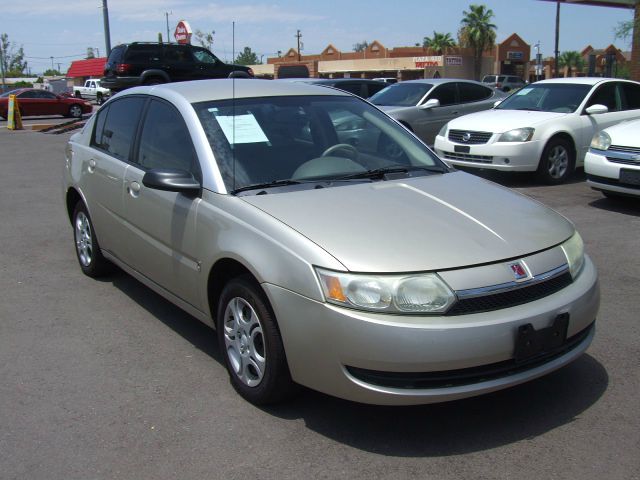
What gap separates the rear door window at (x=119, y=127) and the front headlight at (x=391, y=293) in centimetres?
251

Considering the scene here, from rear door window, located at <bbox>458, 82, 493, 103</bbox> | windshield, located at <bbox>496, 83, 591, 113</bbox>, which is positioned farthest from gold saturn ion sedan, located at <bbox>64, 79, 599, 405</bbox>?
rear door window, located at <bbox>458, 82, 493, 103</bbox>

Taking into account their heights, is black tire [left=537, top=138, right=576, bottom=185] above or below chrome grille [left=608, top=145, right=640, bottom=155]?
below

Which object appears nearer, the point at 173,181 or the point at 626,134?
the point at 173,181

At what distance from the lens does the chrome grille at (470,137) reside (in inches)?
393

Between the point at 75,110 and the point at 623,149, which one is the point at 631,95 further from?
the point at 75,110

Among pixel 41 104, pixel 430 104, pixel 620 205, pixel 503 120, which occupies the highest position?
pixel 430 104

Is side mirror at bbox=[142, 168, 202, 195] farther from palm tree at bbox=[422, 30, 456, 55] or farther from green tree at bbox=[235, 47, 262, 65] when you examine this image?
palm tree at bbox=[422, 30, 456, 55]

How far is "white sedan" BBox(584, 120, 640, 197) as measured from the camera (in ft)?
25.7

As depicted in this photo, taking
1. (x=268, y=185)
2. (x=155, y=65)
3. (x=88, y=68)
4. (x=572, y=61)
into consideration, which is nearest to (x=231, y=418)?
(x=268, y=185)

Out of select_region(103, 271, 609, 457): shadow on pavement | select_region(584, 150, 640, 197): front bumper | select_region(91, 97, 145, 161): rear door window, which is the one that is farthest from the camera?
select_region(584, 150, 640, 197): front bumper

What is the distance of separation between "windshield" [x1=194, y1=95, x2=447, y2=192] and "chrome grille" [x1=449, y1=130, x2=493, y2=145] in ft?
18.0

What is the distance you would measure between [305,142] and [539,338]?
1919 millimetres

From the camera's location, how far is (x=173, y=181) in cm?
384

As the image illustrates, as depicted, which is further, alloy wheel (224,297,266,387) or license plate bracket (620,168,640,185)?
license plate bracket (620,168,640,185)
